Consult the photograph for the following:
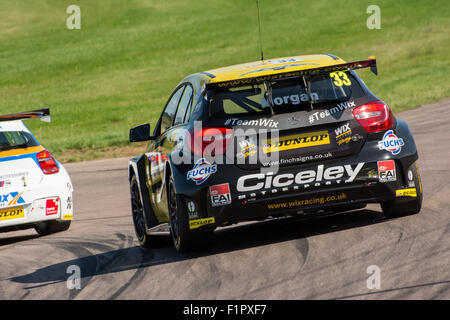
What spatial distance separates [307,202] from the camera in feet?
24.9

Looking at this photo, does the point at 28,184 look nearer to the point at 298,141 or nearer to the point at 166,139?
the point at 166,139

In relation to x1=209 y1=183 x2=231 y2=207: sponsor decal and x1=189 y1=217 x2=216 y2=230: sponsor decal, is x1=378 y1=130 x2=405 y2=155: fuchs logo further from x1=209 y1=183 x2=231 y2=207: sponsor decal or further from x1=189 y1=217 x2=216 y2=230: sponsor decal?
x1=189 y1=217 x2=216 y2=230: sponsor decal

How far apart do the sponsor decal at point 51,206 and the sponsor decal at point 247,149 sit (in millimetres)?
4653

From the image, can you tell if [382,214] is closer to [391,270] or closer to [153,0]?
[391,270]

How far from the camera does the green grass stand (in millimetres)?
33250

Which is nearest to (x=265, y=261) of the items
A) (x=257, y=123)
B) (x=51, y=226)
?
(x=257, y=123)

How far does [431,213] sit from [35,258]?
4.10 m

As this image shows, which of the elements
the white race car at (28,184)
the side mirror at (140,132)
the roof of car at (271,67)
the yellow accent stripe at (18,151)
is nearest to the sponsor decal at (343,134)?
the roof of car at (271,67)

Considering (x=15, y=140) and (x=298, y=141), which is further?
(x=15, y=140)

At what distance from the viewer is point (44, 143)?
89.5ft

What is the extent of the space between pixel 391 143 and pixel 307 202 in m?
0.92

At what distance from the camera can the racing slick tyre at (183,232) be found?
7617 mm

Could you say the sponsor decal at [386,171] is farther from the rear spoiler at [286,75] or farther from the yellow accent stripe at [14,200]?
the yellow accent stripe at [14,200]

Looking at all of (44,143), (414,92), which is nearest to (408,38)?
(414,92)
